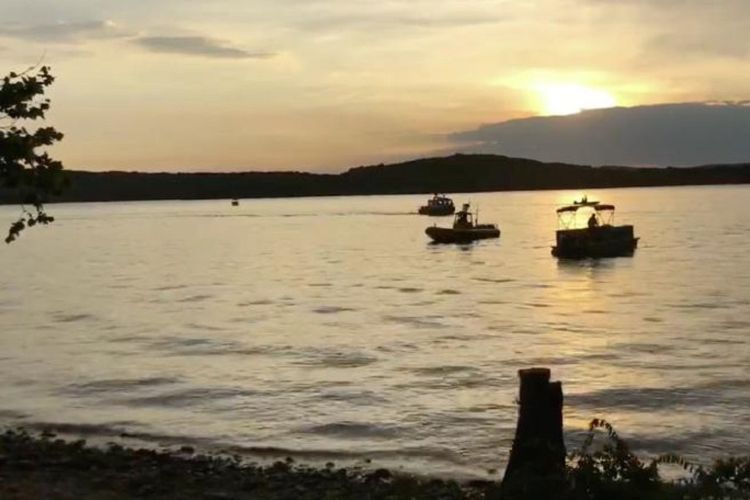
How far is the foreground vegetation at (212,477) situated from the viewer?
9.63 m

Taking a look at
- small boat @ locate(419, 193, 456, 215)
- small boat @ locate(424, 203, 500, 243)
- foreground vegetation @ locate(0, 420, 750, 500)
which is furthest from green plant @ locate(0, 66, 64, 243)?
small boat @ locate(419, 193, 456, 215)

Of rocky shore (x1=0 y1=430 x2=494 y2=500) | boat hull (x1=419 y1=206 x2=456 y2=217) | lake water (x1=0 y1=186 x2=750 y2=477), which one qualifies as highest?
boat hull (x1=419 y1=206 x2=456 y2=217)

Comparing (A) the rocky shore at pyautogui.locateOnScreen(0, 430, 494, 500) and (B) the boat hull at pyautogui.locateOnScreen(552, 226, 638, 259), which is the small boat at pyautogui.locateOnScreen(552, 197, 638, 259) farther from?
(A) the rocky shore at pyautogui.locateOnScreen(0, 430, 494, 500)

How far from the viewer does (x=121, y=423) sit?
20.8 meters

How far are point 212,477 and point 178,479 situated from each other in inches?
24.4

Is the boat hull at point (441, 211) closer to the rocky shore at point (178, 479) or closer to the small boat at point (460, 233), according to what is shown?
the small boat at point (460, 233)

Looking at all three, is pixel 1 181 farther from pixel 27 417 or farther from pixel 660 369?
pixel 660 369

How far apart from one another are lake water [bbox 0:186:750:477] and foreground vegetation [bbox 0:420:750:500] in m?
1.91

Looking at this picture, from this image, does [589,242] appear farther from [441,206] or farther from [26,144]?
[441,206]

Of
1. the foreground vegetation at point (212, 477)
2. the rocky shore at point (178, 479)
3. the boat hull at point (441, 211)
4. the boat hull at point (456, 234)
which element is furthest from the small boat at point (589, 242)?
the boat hull at point (441, 211)

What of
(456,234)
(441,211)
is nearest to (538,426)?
(456,234)

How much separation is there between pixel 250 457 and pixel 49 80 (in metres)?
7.72

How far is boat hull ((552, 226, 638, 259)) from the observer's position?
73.7m

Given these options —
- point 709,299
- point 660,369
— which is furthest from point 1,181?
point 709,299
